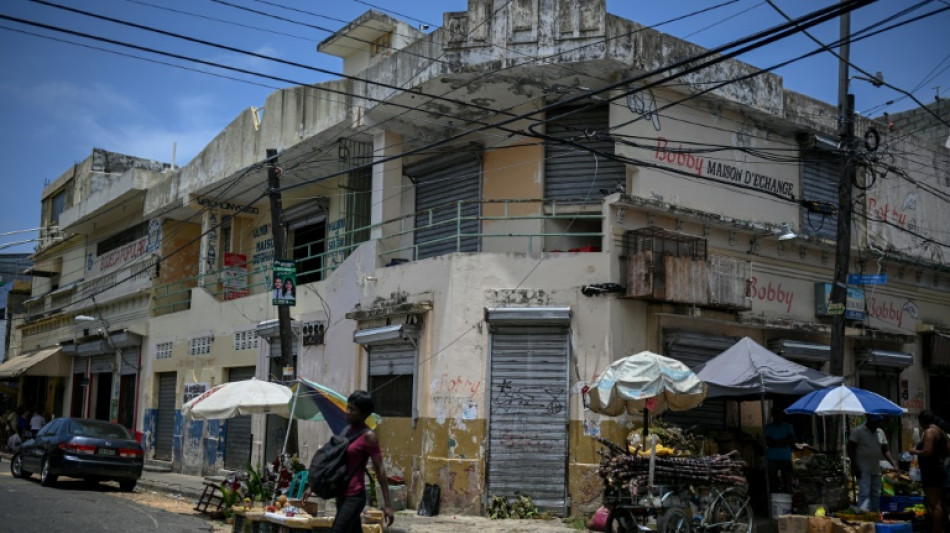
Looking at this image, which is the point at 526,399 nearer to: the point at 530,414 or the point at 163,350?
the point at 530,414

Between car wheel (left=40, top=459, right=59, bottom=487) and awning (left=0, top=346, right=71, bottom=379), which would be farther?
awning (left=0, top=346, right=71, bottom=379)

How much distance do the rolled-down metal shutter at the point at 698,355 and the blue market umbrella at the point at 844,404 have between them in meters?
2.88

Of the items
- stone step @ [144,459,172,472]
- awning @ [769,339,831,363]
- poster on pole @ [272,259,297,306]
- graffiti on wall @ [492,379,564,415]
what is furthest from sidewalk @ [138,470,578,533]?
stone step @ [144,459,172,472]

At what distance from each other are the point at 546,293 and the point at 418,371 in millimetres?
2754

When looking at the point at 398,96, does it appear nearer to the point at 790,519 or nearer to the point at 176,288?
the point at 790,519

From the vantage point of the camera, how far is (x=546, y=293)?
15.0m

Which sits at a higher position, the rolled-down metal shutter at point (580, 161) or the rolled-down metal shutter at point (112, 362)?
the rolled-down metal shutter at point (580, 161)

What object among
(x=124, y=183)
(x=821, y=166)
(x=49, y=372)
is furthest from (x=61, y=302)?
(x=821, y=166)

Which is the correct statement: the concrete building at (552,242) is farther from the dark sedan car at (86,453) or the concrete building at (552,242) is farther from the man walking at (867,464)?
the dark sedan car at (86,453)

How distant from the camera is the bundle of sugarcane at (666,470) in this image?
1069 centimetres

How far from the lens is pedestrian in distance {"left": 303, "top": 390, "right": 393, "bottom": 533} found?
7.20 m

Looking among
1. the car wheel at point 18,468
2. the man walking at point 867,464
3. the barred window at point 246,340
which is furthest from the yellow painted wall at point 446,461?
the car wheel at point 18,468

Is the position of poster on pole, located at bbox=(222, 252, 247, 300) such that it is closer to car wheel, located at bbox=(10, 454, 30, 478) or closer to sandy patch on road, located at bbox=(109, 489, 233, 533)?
car wheel, located at bbox=(10, 454, 30, 478)

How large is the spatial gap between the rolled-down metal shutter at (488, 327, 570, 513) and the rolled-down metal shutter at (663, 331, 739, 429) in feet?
6.22
